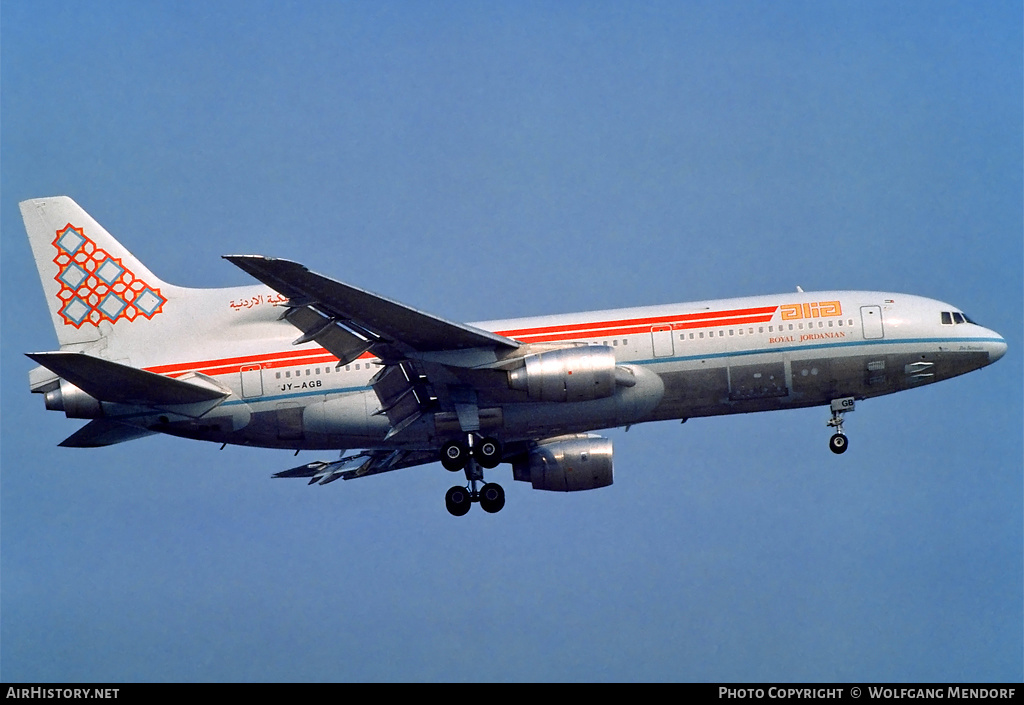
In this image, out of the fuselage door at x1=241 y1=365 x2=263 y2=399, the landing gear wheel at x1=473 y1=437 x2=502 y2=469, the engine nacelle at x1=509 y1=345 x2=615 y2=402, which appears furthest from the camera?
the fuselage door at x1=241 y1=365 x2=263 y2=399

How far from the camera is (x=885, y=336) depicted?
49.7 meters

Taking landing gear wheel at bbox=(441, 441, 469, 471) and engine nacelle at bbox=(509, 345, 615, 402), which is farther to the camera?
landing gear wheel at bbox=(441, 441, 469, 471)

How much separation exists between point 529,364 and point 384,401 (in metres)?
5.03

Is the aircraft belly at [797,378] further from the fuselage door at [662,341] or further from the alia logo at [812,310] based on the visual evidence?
the alia logo at [812,310]

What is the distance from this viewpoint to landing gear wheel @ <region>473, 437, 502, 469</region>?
4959 centimetres

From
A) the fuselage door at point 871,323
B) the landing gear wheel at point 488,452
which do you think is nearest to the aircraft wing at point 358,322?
the landing gear wheel at point 488,452

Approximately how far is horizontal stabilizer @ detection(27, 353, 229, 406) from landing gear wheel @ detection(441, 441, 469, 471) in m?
7.07

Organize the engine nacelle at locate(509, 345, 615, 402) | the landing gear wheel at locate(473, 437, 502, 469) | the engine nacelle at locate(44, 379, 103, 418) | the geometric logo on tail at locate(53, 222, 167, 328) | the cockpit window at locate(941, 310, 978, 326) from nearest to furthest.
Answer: the engine nacelle at locate(509, 345, 615, 402) < the engine nacelle at locate(44, 379, 103, 418) < the landing gear wheel at locate(473, 437, 502, 469) < the cockpit window at locate(941, 310, 978, 326) < the geometric logo on tail at locate(53, 222, 167, 328)

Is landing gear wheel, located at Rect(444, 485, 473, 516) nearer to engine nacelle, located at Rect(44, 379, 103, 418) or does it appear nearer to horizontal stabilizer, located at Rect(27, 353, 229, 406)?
horizontal stabilizer, located at Rect(27, 353, 229, 406)

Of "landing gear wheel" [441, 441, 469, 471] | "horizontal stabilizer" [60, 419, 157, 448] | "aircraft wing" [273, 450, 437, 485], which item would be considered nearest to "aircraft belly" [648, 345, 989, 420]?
"landing gear wheel" [441, 441, 469, 471]

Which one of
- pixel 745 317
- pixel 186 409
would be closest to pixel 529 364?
pixel 745 317

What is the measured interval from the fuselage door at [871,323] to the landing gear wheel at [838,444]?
3338mm
